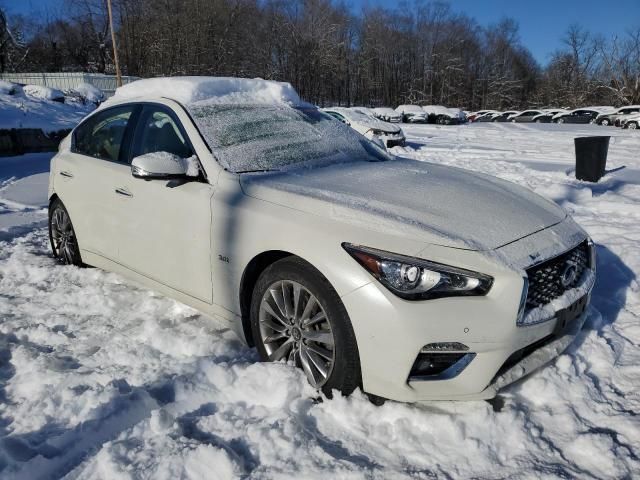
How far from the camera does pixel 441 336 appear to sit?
2.03 metres

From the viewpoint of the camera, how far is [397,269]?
2.09m

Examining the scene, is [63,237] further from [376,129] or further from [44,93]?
[44,93]

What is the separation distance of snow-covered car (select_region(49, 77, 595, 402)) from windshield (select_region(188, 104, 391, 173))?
0.01 metres

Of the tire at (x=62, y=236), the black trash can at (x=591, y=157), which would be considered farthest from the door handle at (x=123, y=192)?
the black trash can at (x=591, y=157)

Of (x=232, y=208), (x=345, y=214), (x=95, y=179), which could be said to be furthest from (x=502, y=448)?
(x=95, y=179)

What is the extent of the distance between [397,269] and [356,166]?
4.11 feet

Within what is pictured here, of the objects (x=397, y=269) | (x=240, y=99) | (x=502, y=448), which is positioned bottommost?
(x=502, y=448)

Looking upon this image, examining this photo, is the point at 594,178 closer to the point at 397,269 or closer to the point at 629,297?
the point at 629,297

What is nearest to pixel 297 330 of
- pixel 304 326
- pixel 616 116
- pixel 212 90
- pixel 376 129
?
pixel 304 326

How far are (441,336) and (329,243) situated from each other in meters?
0.62

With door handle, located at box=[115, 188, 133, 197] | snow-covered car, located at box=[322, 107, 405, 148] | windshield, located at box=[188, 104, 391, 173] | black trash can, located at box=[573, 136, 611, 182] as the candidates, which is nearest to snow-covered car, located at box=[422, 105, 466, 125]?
snow-covered car, located at box=[322, 107, 405, 148]

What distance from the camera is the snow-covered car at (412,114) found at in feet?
116

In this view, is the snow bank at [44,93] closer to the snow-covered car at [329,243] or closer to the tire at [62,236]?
the tire at [62,236]

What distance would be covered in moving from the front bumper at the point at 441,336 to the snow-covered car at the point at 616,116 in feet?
102
